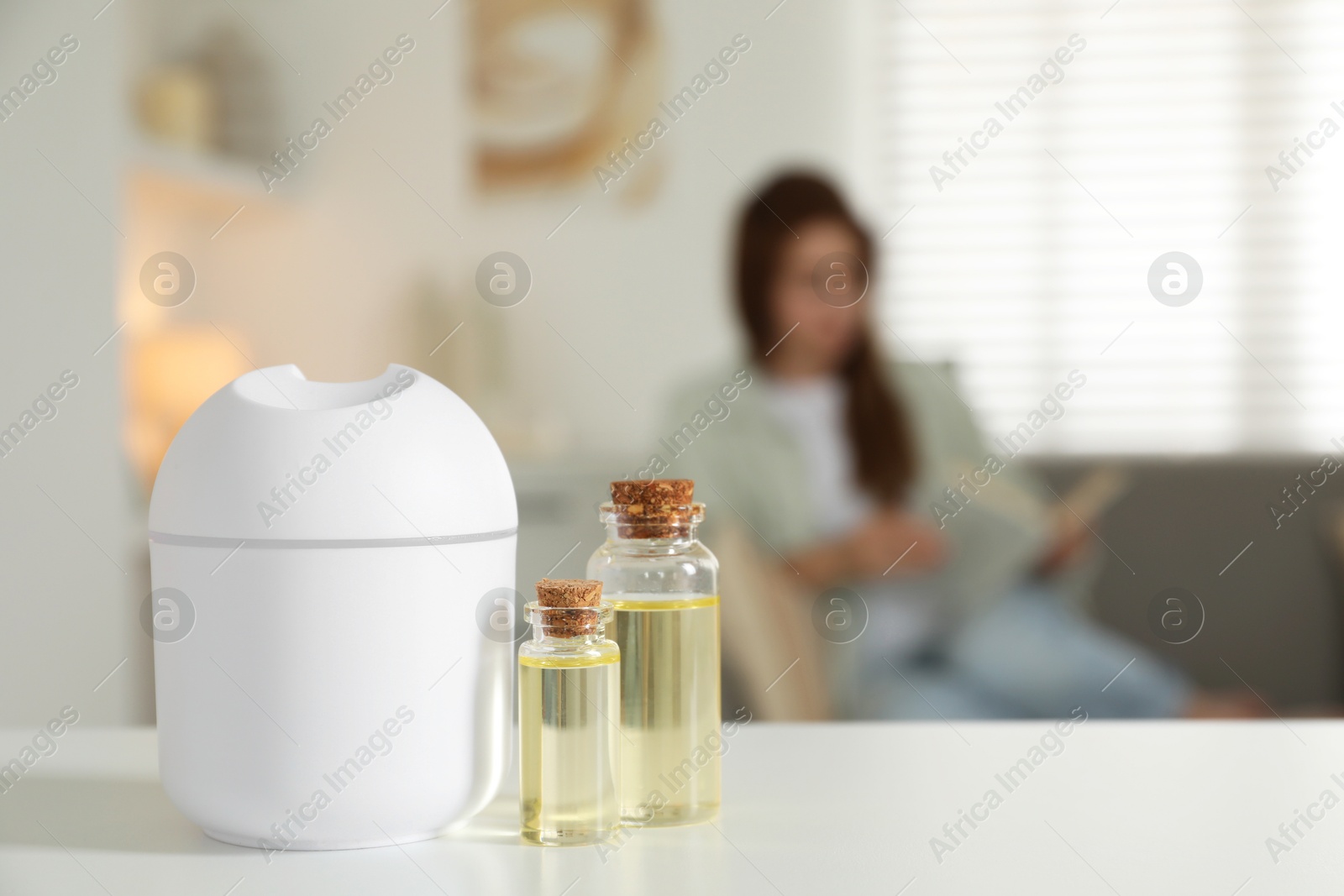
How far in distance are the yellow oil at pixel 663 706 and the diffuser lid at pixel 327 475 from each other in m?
0.09

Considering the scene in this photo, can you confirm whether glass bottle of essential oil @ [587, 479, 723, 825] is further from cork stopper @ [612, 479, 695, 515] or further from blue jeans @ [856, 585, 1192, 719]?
blue jeans @ [856, 585, 1192, 719]

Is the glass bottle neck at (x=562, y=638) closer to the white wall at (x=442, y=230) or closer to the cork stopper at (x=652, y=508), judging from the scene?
the cork stopper at (x=652, y=508)

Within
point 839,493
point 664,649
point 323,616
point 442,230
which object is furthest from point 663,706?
point 442,230

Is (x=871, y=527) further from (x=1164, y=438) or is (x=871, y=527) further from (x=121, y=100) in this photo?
(x=121, y=100)

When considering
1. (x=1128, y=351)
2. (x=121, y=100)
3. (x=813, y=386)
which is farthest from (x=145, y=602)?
(x=1128, y=351)

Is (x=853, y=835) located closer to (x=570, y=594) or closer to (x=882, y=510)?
(x=570, y=594)

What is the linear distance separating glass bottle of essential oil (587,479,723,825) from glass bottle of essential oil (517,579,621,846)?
3 centimetres

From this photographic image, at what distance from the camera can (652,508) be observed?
1.99 feet

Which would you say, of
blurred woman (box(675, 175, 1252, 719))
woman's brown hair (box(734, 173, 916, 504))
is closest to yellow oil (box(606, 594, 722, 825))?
blurred woman (box(675, 175, 1252, 719))

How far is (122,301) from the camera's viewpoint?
1981mm

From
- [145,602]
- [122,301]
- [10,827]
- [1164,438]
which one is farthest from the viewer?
[1164,438]

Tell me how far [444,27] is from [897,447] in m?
1.22

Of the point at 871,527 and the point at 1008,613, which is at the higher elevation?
the point at 871,527

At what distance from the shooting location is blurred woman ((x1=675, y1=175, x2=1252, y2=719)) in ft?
6.86
